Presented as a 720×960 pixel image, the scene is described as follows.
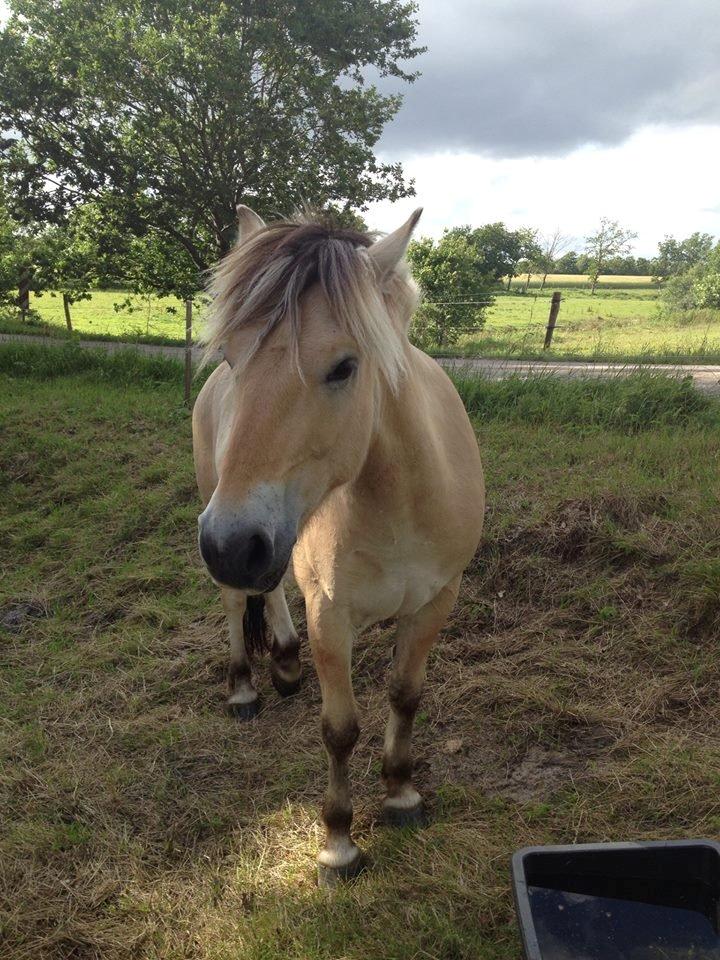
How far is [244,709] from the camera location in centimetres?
357

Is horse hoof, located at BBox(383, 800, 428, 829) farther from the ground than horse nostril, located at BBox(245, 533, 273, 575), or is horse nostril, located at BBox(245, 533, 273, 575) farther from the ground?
→ horse nostril, located at BBox(245, 533, 273, 575)

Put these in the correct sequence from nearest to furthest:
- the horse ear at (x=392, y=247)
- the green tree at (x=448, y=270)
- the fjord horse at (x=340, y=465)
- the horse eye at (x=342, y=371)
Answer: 1. the fjord horse at (x=340, y=465)
2. the horse eye at (x=342, y=371)
3. the horse ear at (x=392, y=247)
4. the green tree at (x=448, y=270)

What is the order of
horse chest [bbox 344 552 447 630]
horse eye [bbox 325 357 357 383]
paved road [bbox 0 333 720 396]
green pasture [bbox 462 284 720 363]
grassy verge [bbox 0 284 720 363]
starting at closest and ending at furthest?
horse eye [bbox 325 357 357 383]
horse chest [bbox 344 552 447 630]
paved road [bbox 0 333 720 396]
green pasture [bbox 462 284 720 363]
grassy verge [bbox 0 284 720 363]

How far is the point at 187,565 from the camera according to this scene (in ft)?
16.7

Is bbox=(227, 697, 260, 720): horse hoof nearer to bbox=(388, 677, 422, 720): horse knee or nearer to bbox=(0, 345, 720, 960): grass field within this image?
bbox=(0, 345, 720, 960): grass field

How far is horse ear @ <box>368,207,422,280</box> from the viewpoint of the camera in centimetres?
196

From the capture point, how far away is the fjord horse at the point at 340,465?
1.62m

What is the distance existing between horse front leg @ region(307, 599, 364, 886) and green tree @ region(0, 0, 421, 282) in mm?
11599

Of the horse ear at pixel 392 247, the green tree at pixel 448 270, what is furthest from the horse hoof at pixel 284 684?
the green tree at pixel 448 270

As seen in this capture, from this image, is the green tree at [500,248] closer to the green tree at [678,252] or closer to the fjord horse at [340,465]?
the green tree at [678,252]

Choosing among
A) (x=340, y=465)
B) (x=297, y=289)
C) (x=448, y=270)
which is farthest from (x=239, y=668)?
(x=448, y=270)

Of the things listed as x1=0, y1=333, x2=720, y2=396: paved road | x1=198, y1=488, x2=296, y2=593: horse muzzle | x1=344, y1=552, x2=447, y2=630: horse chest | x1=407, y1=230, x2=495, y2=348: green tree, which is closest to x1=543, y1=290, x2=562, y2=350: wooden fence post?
x1=0, y1=333, x2=720, y2=396: paved road

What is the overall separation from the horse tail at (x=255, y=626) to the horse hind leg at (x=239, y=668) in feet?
0.08

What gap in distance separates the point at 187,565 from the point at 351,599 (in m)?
3.06
